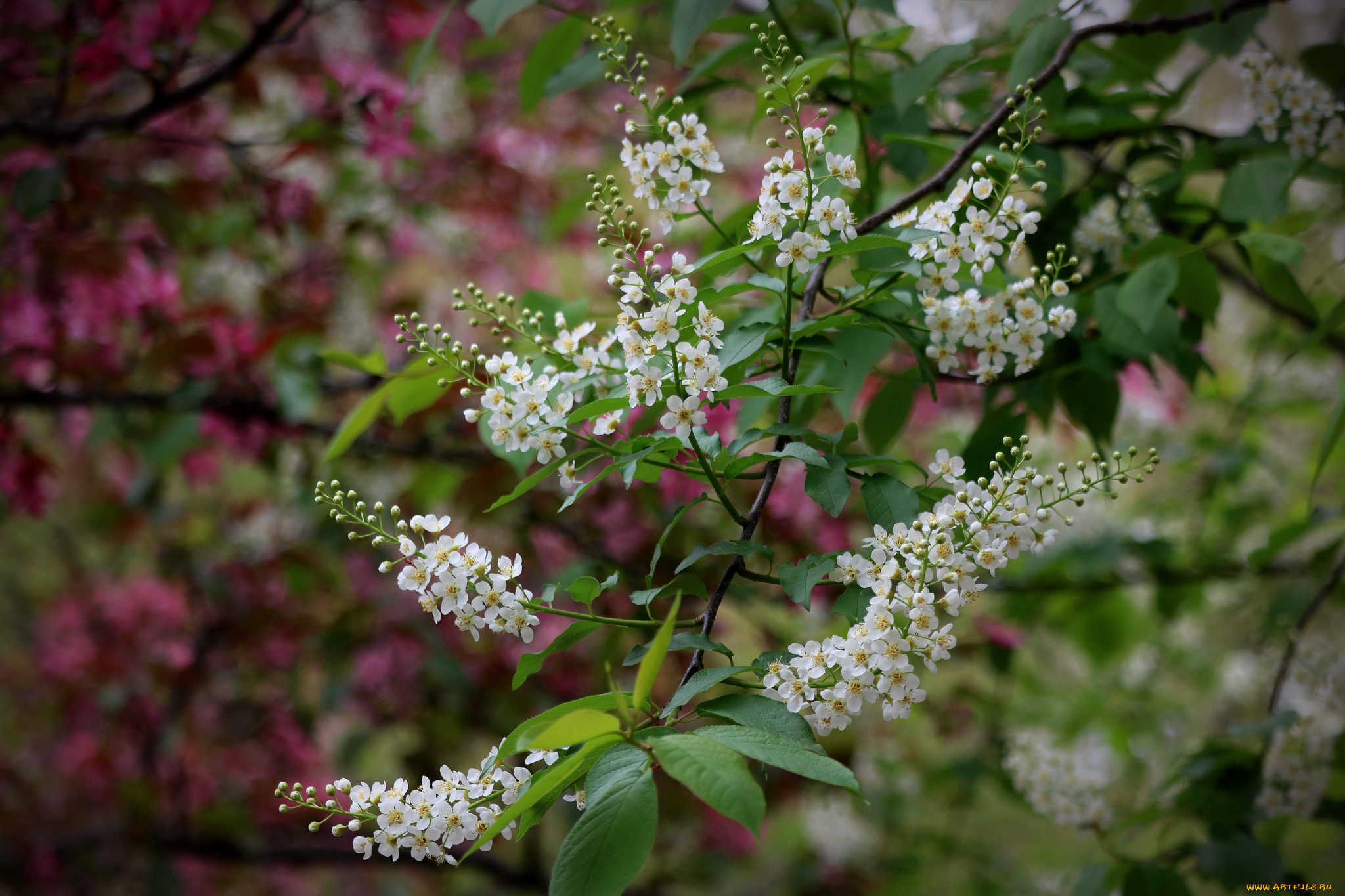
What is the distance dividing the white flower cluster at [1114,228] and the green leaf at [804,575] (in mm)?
741

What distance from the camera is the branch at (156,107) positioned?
167 cm

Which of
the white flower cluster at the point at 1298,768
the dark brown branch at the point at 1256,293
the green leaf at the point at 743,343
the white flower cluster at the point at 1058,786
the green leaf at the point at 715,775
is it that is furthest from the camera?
the dark brown branch at the point at 1256,293

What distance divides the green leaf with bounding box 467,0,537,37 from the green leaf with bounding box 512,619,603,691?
84 cm

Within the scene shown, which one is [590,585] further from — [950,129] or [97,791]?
[97,791]

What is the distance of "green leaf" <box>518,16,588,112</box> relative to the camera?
145 cm

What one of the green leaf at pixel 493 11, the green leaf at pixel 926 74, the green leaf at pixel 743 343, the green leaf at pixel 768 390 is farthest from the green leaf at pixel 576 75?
the green leaf at pixel 768 390

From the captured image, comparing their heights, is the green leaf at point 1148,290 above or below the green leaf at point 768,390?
below

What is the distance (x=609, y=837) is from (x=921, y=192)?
29.9 inches

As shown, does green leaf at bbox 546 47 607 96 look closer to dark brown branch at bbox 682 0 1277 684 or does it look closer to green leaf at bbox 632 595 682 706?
dark brown branch at bbox 682 0 1277 684

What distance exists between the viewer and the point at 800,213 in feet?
2.81

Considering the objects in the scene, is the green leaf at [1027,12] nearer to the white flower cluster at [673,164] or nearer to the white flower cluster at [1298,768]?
the white flower cluster at [673,164]

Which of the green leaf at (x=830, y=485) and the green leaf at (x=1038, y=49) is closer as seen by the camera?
the green leaf at (x=830, y=485)

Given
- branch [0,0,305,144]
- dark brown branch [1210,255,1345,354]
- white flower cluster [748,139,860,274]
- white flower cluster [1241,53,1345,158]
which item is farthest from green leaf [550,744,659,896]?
dark brown branch [1210,255,1345,354]

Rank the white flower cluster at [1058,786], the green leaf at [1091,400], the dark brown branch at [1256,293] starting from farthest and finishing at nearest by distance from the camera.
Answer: the dark brown branch at [1256,293] < the white flower cluster at [1058,786] < the green leaf at [1091,400]
